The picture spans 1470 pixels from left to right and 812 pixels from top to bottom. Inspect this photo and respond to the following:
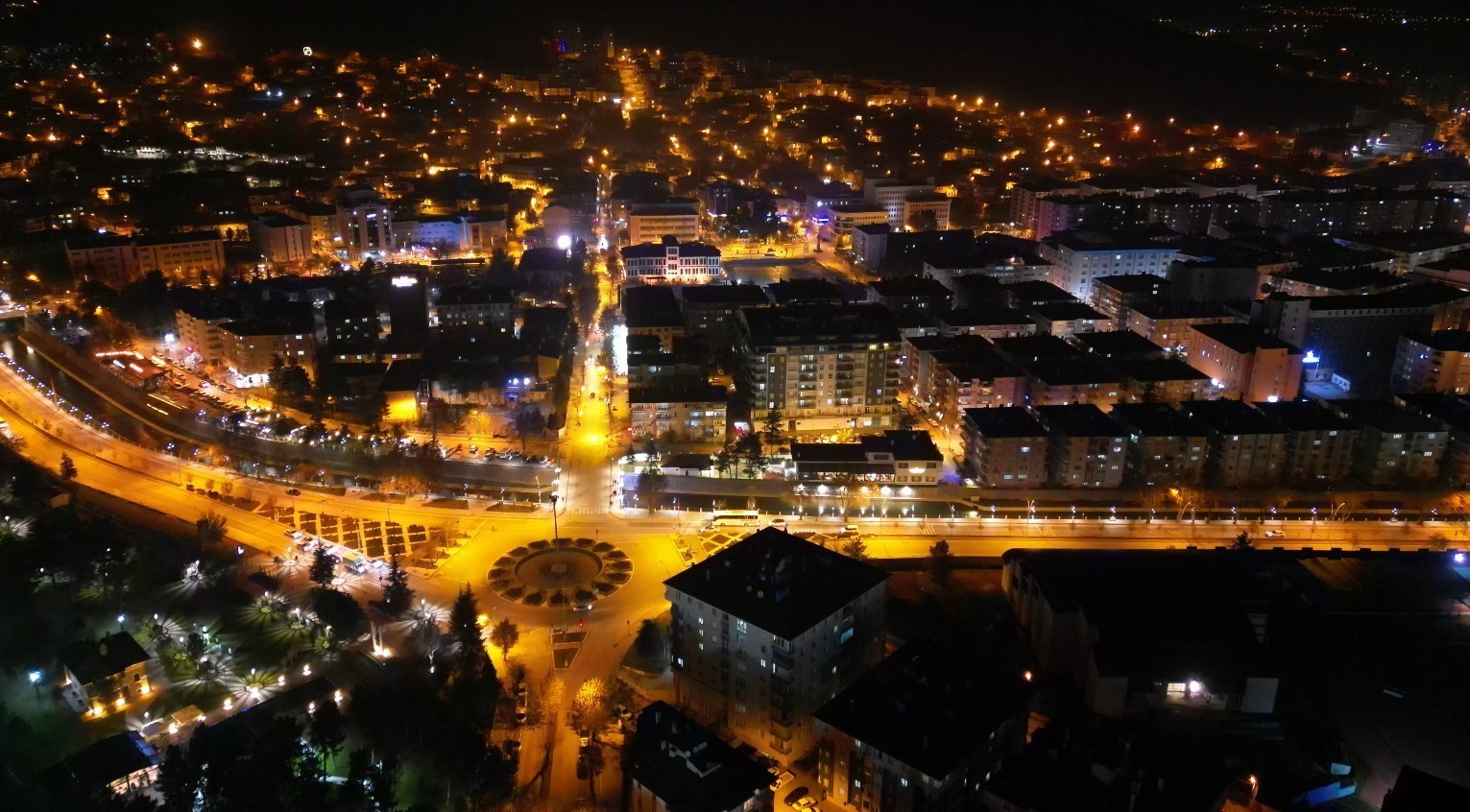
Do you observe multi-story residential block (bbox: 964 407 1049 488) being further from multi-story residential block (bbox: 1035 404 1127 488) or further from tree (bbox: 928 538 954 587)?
tree (bbox: 928 538 954 587)

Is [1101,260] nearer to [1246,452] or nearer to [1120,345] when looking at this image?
[1120,345]

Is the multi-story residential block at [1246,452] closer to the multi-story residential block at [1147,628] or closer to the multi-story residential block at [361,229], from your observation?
the multi-story residential block at [1147,628]

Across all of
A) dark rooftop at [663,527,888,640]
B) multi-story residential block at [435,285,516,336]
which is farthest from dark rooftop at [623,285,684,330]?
dark rooftop at [663,527,888,640]

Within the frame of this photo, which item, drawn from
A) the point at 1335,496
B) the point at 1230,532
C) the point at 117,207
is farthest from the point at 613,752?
the point at 117,207

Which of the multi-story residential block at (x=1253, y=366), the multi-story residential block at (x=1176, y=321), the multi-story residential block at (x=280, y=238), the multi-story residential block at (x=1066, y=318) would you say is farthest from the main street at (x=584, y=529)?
the multi-story residential block at (x=280, y=238)

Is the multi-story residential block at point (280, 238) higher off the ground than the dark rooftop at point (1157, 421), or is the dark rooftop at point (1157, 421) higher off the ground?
the multi-story residential block at point (280, 238)

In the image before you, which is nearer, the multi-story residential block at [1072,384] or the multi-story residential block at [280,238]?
the multi-story residential block at [1072,384]

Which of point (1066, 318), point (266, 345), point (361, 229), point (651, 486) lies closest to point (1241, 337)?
point (1066, 318)
